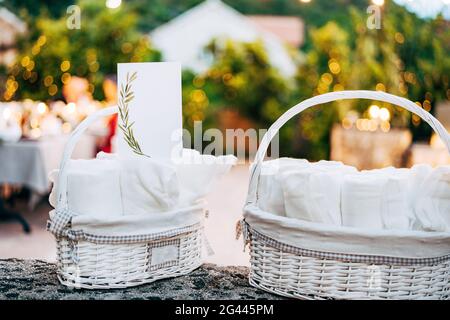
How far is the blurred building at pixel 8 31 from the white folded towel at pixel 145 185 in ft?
22.7

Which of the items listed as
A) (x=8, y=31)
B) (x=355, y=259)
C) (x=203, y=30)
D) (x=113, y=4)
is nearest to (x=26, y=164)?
(x=355, y=259)

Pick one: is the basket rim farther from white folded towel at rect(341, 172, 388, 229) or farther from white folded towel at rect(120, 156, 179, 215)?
white folded towel at rect(120, 156, 179, 215)

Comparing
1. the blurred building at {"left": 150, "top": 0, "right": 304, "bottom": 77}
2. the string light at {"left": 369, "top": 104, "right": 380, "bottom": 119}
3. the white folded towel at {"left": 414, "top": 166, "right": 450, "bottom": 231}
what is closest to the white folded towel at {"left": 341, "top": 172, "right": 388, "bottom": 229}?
the white folded towel at {"left": 414, "top": 166, "right": 450, "bottom": 231}

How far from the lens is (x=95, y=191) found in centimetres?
165

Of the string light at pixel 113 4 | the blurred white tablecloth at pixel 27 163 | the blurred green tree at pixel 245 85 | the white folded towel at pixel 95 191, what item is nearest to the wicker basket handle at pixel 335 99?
the white folded towel at pixel 95 191

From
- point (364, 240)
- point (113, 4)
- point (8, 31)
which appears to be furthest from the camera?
point (8, 31)

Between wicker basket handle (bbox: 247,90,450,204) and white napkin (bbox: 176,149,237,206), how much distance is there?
0.14 metres

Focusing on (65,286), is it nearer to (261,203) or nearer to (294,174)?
(261,203)

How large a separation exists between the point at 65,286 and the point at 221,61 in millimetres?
6695

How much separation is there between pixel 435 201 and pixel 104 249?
87 centimetres

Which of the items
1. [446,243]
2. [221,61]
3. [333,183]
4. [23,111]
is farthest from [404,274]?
[221,61]

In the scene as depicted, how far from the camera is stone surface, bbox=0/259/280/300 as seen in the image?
1.66 metres

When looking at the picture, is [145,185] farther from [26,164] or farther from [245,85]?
[245,85]

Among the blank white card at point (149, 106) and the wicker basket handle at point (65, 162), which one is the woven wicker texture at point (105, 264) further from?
the blank white card at point (149, 106)
